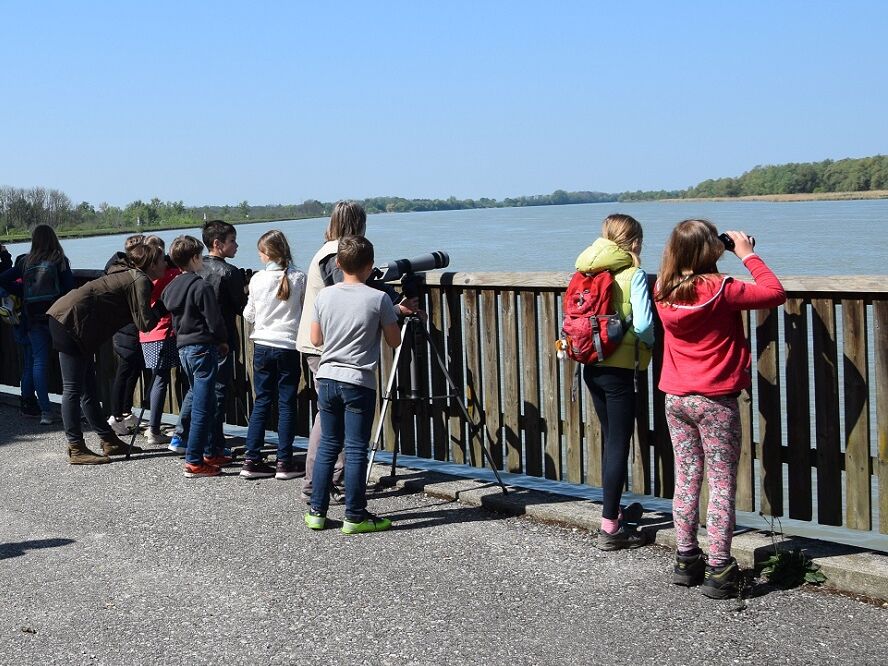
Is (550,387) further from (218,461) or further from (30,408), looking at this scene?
(30,408)

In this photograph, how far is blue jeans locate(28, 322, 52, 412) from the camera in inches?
406

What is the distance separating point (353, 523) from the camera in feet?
20.9

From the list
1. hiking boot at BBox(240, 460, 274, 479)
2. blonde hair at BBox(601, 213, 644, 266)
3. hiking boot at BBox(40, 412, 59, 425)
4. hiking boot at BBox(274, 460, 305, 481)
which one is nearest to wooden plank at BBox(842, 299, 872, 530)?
blonde hair at BBox(601, 213, 644, 266)

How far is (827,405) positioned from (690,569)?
1.17m

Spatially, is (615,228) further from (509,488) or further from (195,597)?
(195,597)

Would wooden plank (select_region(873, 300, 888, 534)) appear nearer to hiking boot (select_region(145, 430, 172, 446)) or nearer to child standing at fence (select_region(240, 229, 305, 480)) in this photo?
child standing at fence (select_region(240, 229, 305, 480))

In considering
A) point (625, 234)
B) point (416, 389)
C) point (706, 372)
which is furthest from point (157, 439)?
point (706, 372)

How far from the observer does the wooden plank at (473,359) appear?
7398mm

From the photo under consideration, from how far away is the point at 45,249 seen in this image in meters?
9.97

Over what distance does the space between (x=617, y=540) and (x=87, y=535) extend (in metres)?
3.11

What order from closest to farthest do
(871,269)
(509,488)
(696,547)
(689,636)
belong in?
(689,636) < (696,547) < (509,488) < (871,269)

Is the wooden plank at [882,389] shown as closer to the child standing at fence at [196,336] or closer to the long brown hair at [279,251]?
the long brown hair at [279,251]

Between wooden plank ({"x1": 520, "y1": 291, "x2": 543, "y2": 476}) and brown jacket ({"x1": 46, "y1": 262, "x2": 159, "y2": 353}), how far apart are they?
2.96 m

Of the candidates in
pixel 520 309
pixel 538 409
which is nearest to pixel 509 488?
pixel 538 409
